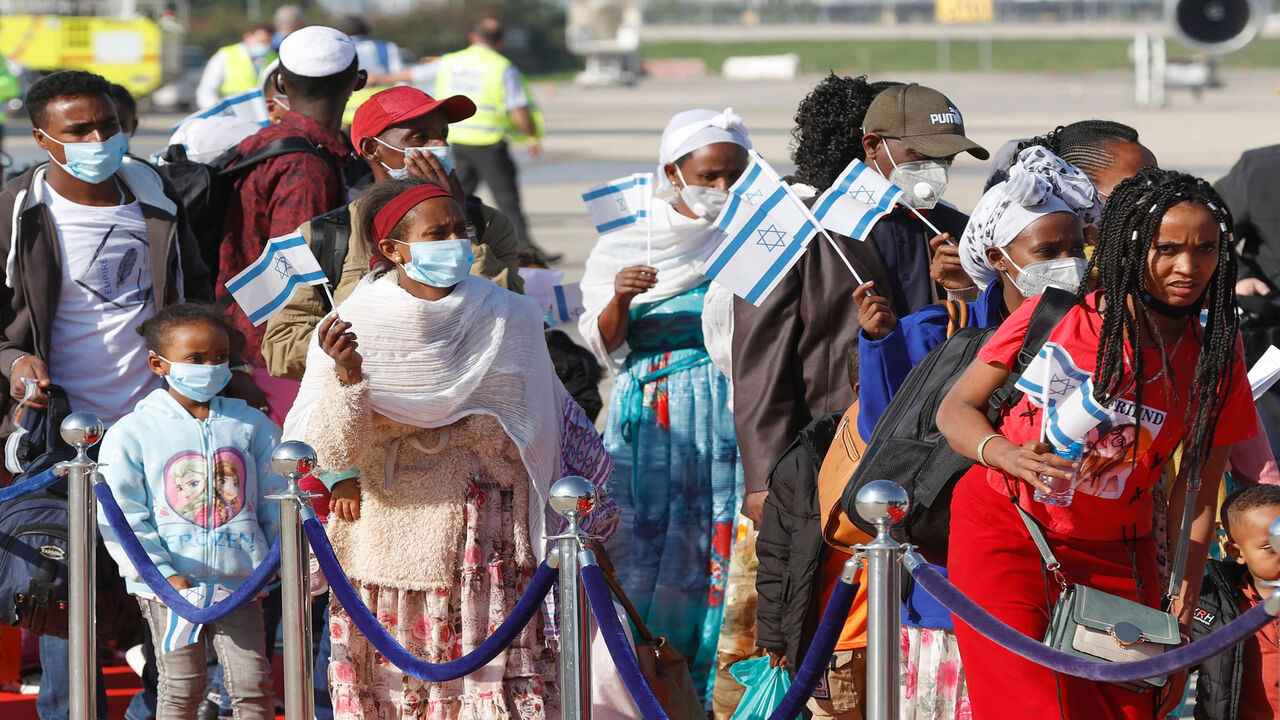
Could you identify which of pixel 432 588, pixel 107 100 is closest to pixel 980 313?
pixel 432 588

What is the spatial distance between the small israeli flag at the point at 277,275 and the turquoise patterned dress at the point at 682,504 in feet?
3.91

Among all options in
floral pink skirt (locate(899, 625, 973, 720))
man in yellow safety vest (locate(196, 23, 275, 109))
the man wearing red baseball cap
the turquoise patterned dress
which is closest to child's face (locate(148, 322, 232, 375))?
the man wearing red baseball cap

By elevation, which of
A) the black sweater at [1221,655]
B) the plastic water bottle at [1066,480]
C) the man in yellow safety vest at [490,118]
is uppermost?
the man in yellow safety vest at [490,118]

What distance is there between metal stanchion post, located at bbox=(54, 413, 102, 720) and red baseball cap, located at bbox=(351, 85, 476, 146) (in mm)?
1295

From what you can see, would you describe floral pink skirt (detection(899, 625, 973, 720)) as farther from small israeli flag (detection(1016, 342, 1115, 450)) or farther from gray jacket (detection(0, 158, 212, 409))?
gray jacket (detection(0, 158, 212, 409))

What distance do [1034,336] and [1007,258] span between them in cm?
49

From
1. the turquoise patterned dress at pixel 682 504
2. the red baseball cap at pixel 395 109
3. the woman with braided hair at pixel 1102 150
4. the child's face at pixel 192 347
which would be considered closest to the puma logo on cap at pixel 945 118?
the woman with braided hair at pixel 1102 150

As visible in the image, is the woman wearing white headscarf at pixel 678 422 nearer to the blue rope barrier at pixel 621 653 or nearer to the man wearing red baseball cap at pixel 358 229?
the man wearing red baseball cap at pixel 358 229

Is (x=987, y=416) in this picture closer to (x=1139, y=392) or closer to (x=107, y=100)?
(x=1139, y=392)

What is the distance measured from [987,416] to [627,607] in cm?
111

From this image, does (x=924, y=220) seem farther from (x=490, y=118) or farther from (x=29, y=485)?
(x=490, y=118)

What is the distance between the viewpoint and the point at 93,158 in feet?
16.5

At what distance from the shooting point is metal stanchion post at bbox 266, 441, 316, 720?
12.2 ft

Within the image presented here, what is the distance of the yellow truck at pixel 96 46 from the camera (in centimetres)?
3850
